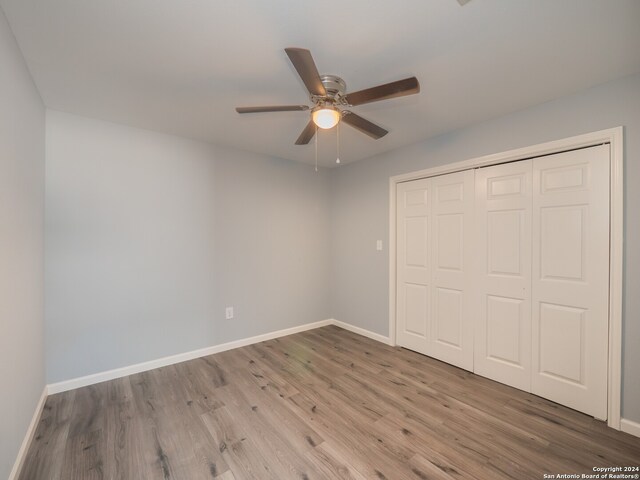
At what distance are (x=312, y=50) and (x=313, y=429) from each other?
95.9 inches

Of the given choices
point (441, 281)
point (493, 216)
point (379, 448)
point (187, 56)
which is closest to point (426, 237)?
point (441, 281)

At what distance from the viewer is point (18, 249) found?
1588mm

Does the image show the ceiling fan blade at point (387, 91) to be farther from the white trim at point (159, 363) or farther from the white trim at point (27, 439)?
the white trim at point (159, 363)

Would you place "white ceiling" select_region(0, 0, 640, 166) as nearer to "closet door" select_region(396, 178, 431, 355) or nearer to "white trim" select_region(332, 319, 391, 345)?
"closet door" select_region(396, 178, 431, 355)

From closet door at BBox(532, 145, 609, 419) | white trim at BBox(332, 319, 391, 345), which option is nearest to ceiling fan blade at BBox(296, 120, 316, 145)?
closet door at BBox(532, 145, 609, 419)

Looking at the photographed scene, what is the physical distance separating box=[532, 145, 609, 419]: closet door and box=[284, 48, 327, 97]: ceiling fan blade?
199 cm

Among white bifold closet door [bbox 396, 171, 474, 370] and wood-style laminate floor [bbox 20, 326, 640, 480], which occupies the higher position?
white bifold closet door [bbox 396, 171, 474, 370]

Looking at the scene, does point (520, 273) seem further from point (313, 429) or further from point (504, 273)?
point (313, 429)

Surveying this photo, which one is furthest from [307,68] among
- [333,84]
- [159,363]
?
[159,363]

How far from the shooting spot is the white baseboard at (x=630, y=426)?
5.80 feet

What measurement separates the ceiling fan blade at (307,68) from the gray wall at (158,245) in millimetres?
2008

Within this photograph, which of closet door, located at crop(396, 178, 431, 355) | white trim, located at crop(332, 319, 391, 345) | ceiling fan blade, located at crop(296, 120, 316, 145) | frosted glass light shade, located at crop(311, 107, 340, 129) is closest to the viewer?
frosted glass light shade, located at crop(311, 107, 340, 129)

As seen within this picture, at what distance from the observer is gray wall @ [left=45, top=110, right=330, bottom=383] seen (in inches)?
91.7

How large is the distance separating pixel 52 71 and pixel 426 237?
341 cm
